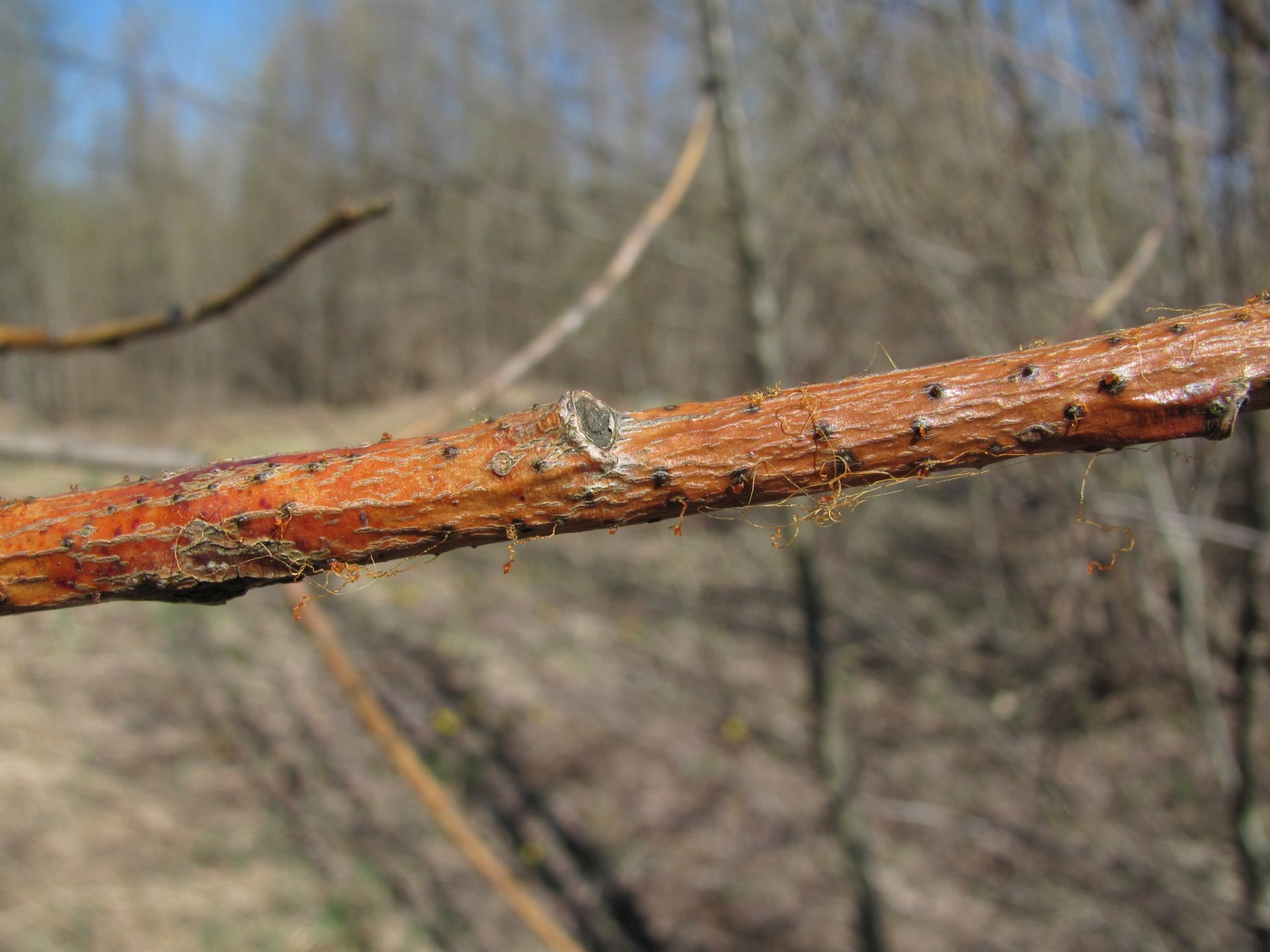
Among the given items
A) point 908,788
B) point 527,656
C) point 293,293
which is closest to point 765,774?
point 908,788

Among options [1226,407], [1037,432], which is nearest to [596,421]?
[1037,432]

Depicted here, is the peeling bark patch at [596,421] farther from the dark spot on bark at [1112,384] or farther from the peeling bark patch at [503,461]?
the dark spot on bark at [1112,384]

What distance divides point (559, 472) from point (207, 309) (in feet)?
3.52

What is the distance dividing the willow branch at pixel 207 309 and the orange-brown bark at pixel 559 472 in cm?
65

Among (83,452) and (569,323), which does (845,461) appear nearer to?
(569,323)

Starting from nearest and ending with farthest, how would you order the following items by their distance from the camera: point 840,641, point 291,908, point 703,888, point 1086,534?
point 291,908, point 703,888, point 1086,534, point 840,641

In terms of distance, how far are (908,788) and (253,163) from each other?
1382 centimetres

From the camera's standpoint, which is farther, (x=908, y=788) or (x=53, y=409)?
(x=53, y=409)

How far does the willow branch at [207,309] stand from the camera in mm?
1284

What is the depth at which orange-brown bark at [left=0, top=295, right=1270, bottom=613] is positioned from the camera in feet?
2.31

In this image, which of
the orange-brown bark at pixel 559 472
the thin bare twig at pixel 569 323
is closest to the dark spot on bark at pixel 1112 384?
the orange-brown bark at pixel 559 472

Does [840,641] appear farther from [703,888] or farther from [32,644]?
[32,644]

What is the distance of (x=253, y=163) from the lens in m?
13.8

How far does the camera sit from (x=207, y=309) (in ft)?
4.92
